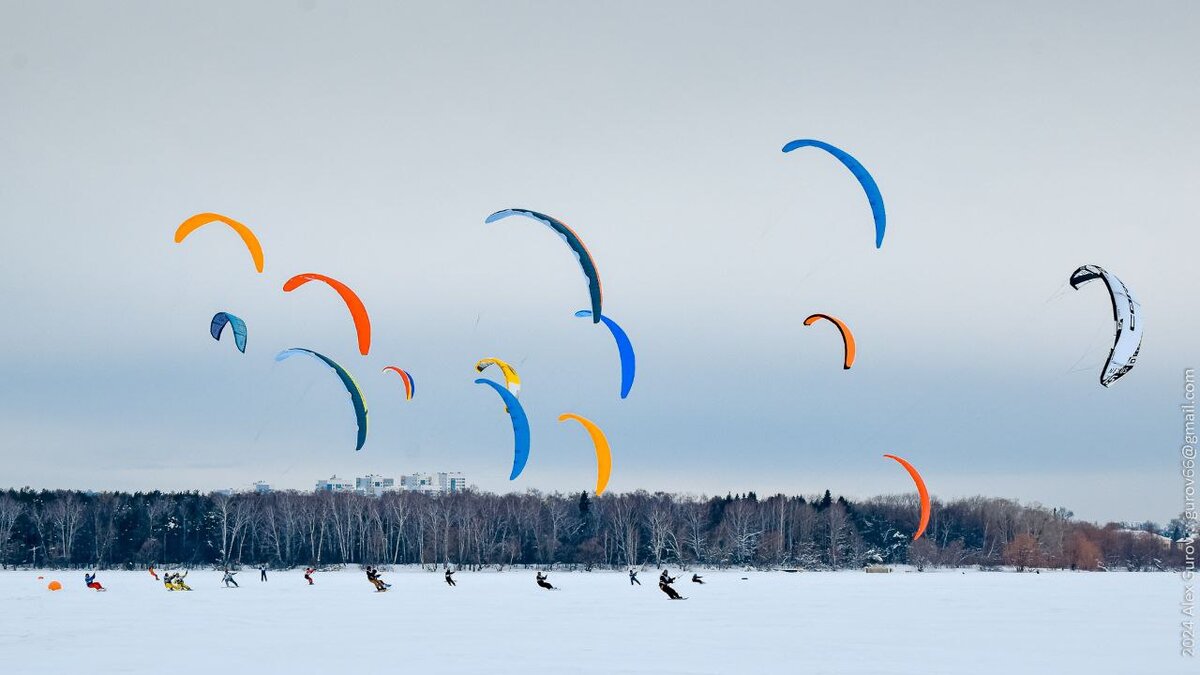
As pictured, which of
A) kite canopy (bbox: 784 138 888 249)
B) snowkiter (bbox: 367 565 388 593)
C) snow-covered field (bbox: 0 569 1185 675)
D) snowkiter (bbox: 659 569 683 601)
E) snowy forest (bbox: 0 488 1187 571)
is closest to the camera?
snow-covered field (bbox: 0 569 1185 675)

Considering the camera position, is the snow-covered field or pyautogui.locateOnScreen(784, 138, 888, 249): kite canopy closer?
the snow-covered field

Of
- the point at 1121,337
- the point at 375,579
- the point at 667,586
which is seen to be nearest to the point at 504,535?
the point at 375,579

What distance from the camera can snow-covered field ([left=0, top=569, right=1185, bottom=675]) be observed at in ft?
47.1

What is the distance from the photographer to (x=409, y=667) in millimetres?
14023

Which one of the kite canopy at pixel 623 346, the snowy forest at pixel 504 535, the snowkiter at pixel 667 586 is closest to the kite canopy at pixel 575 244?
the kite canopy at pixel 623 346

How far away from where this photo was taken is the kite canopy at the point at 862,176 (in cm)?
1745

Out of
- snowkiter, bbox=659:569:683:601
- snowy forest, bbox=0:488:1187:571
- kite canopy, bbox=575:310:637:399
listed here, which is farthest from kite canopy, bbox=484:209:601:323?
snowy forest, bbox=0:488:1187:571

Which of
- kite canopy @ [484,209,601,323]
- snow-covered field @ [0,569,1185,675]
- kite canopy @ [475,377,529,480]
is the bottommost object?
snow-covered field @ [0,569,1185,675]

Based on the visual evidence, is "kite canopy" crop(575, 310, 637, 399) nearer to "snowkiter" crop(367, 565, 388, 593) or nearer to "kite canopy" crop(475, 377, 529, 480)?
"kite canopy" crop(475, 377, 529, 480)

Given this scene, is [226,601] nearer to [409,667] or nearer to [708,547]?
[409,667]

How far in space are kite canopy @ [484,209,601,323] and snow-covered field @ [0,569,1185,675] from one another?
5123mm

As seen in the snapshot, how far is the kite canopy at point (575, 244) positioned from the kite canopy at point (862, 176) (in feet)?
11.3

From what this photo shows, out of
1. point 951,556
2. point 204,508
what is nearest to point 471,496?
point 204,508

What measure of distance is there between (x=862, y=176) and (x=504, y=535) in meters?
49.3
